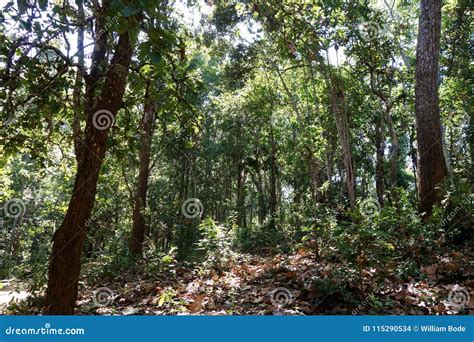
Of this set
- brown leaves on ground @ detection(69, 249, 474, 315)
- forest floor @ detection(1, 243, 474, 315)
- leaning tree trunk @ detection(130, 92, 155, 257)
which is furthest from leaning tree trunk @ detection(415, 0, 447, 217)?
leaning tree trunk @ detection(130, 92, 155, 257)

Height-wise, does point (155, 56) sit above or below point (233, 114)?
below

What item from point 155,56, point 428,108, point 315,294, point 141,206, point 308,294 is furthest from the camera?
point 141,206

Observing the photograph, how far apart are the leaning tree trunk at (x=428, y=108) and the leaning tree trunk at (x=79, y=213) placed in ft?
21.5

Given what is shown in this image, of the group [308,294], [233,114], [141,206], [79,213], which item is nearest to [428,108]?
[308,294]

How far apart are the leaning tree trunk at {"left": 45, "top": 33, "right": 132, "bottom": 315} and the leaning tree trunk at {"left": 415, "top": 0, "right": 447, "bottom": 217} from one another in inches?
258

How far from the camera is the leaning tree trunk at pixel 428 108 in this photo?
7.88 metres

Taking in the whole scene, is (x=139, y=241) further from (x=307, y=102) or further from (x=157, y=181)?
(x=157, y=181)

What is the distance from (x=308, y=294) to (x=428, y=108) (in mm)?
5307

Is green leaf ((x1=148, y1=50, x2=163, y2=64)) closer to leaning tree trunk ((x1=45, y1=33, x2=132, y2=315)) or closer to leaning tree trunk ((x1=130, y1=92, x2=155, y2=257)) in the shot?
leaning tree trunk ((x1=45, y1=33, x2=132, y2=315))

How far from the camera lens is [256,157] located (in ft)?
72.7

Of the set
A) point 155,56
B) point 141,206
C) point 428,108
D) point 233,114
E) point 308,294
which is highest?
point 233,114

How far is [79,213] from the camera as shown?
375cm

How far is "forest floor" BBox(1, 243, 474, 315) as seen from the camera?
4660 millimetres

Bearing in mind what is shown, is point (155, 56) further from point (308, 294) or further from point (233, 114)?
point (233, 114)
